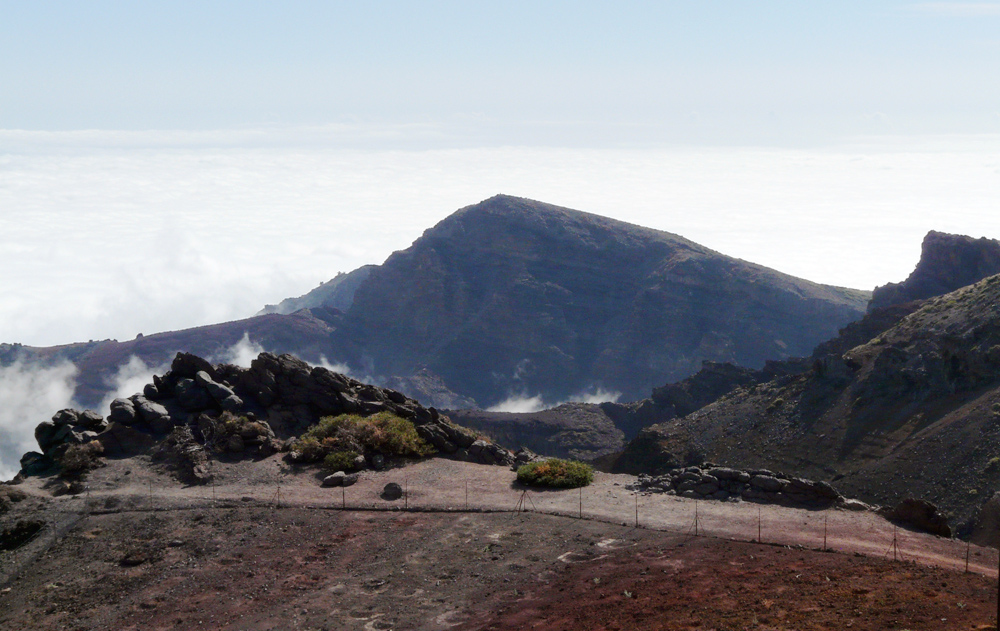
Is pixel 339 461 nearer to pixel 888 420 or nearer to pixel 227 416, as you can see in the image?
pixel 227 416

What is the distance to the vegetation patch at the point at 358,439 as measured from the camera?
39.2 metres

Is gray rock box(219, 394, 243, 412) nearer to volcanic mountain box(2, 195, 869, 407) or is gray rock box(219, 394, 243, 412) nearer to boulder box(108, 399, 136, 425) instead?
boulder box(108, 399, 136, 425)

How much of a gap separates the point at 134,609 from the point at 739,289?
515 feet

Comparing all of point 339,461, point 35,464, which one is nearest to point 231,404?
Result: point 339,461

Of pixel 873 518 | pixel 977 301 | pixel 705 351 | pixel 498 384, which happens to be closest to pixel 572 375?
pixel 498 384

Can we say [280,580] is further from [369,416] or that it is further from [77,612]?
[369,416]

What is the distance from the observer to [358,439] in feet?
132

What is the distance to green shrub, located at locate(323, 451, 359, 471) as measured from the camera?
1503 inches

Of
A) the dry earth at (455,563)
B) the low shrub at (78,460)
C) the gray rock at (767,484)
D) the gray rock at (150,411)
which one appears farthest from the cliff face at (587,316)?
the low shrub at (78,460)

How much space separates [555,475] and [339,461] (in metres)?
8.93

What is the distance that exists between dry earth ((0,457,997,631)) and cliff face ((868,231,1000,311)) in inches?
3342

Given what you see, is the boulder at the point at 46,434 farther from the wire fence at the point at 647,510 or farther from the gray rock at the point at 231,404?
the gray rock at the point at 231,404

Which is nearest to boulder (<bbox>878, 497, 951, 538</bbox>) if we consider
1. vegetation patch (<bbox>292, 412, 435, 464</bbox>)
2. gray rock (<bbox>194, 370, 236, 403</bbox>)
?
vegetation patch (<bbox>292, 412, 435, 464</bbox>)

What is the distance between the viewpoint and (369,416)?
43.1 meters
